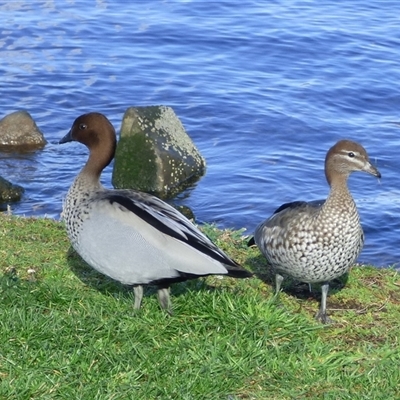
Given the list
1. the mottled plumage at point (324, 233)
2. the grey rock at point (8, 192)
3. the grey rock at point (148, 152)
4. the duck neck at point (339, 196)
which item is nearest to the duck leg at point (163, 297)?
the mottled plumage at point (324, 233)

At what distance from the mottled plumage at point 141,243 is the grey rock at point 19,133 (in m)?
7.23

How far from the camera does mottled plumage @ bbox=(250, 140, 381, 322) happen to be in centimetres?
599

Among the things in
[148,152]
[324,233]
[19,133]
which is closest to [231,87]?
[19,133]

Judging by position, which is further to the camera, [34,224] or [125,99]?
[125,99]

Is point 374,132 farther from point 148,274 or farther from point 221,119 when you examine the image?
point 148,274

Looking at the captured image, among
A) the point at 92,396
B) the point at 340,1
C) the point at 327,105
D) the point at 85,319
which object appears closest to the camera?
the point at 92,396

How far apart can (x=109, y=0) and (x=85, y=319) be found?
15.7 metres

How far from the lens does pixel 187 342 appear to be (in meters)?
5.36

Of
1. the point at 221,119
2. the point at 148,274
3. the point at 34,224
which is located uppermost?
the point at 148,274

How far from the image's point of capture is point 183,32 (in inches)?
713

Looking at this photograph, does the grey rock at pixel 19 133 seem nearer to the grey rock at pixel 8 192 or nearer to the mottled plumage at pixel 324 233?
the grey rock at pixel 8 192

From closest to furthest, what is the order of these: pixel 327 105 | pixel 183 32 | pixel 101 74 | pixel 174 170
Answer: pixel 174 170 < pixel 327 105 < pixel 101 74 < pixel 183 32

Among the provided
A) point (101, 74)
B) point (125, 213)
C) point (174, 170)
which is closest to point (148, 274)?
point (125, 213)

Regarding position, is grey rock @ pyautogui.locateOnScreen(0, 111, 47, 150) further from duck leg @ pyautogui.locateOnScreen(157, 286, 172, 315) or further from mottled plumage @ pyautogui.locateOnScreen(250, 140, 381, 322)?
duck leg @ pyautogui.locateOnScreen(157, 286, 172, 315)
